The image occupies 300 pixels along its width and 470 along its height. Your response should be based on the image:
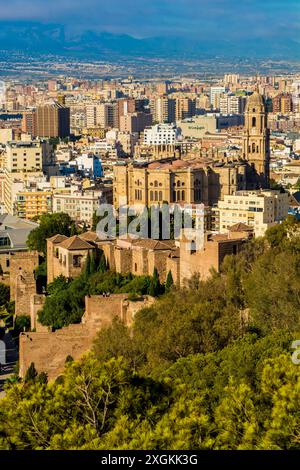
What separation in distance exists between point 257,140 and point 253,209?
813 centimetres

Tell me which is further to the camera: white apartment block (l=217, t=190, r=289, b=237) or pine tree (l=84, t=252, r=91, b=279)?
white apartment block (l=217, t=190, r=289, b=237)

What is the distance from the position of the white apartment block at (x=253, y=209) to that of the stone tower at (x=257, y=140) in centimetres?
591

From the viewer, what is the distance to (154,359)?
43.9 feet

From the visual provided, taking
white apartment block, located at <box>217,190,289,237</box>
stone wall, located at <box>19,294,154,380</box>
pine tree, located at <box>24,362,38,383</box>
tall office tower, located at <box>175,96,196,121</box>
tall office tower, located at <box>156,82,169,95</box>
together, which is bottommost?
pine tree, located at <box>24,362,38,383</box>

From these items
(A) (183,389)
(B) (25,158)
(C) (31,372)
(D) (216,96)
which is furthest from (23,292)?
(D) (216,96)

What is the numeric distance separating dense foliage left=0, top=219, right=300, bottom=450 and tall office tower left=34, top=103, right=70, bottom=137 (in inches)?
2018

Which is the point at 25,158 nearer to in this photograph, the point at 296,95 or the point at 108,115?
the point at 108,115

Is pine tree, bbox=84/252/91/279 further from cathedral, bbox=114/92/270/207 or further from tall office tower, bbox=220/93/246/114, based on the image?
tall office tower, bbox=220/93/246/114

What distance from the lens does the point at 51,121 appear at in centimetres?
6612

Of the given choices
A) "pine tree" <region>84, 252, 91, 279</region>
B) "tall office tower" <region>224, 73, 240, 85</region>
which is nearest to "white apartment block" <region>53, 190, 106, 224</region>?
"pine tree" <region>84, 252, 91, 279</region>

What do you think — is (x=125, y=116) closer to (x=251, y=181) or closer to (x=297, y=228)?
(x=251, y=181)

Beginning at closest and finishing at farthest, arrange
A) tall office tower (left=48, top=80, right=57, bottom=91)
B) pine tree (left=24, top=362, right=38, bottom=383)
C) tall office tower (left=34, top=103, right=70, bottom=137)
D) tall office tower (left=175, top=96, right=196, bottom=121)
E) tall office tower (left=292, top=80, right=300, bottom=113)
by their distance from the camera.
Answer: pine tree (left=24, top=362, right=38, bottom=383) → tall office tower (left=34, top=103, right=70, bottom=137) → tall office tower (left=175, top=96, right=196, bottom=121) → tall office tower (left=292, top=80, right=300, bottom=113) → tall office tower (left=48, top=80, right=57, bottom=91)

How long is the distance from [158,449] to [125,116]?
6494 centimetres

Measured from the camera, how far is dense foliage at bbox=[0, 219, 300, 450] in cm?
870
